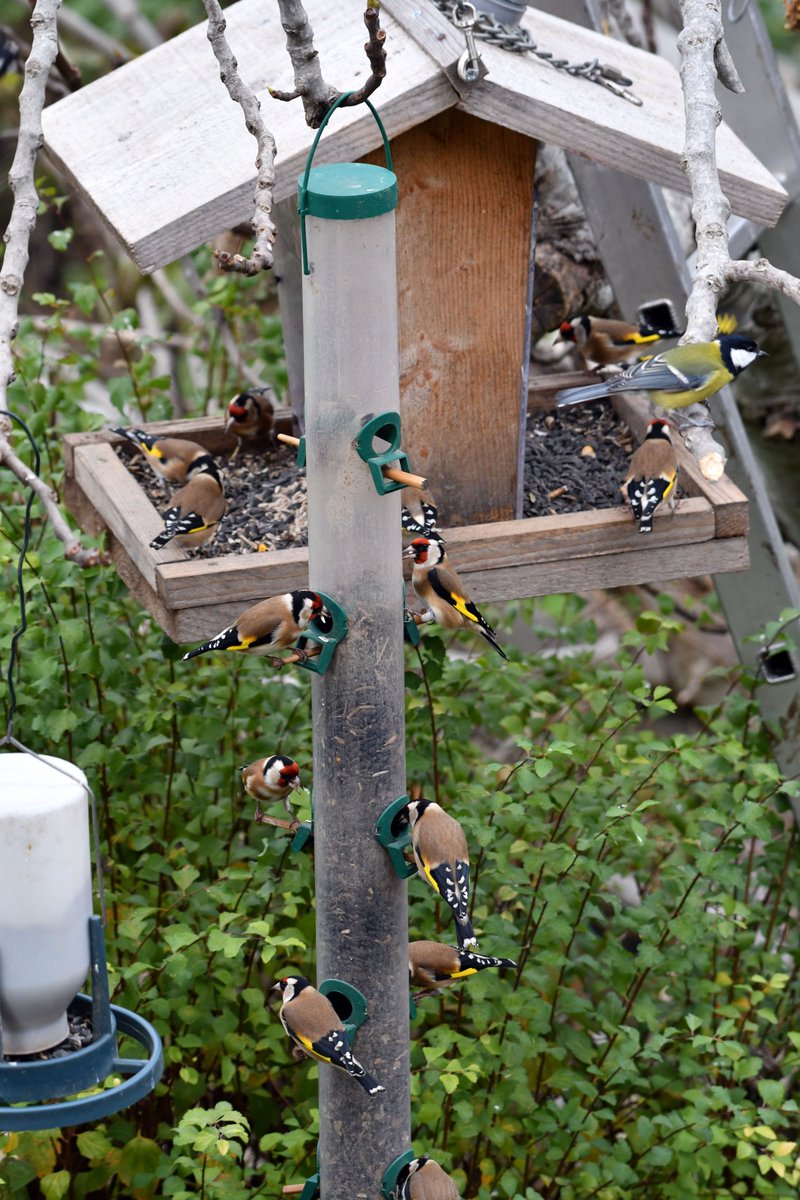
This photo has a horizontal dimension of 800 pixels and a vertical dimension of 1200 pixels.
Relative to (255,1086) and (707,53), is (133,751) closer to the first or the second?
(255,1086)

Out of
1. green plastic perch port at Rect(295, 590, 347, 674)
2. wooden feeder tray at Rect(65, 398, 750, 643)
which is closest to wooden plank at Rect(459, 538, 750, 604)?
wooden feeder tray at Rect(65, 398, 750, 643)

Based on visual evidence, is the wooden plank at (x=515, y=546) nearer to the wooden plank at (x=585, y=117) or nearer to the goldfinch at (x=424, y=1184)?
the wooden plank at (x=585, y=117)

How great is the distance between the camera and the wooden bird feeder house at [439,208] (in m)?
3.22

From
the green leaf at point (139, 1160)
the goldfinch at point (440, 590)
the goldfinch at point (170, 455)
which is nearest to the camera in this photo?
the goldfinch at point (440, 590)

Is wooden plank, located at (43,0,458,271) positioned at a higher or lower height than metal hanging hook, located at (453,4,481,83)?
lower

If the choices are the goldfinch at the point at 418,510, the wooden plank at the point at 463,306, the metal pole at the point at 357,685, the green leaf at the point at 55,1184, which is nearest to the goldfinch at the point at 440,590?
the goldfinch at the point at 418,510

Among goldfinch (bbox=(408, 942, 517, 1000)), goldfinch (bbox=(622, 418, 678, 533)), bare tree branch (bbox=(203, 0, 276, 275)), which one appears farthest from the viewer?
goldfinch (bbox=(622, 418, 678, 533))

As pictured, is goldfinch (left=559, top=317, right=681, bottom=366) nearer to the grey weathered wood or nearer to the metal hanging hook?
the grey weathered wood

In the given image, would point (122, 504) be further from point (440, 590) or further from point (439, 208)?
point (439, 208)

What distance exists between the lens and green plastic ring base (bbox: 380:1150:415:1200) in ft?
9.20

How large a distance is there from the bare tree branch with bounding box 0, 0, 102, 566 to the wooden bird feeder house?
0.41 metres

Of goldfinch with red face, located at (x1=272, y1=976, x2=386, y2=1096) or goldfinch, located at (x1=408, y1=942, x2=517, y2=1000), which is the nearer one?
goldfinch with red face, located at (x1=272, y1=976, x2=386, y2=1096)

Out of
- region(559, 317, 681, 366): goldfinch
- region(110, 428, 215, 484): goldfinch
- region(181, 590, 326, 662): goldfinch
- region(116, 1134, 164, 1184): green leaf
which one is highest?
region(181, 590, 326, 662): goldfinch

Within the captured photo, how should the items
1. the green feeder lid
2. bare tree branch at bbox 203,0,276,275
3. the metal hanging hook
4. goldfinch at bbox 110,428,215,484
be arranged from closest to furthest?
bare tree branch at bbox 203,0,276,275 → the green feeder lid → the metal hanging hook → goldfinch at bbox 110,428,215,484
